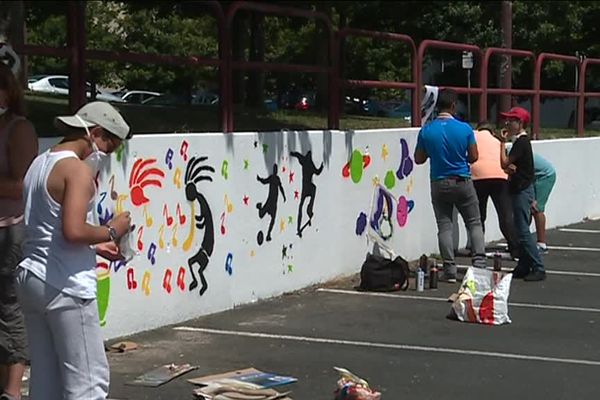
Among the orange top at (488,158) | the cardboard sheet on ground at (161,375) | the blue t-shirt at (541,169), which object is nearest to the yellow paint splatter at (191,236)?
the cardboard sheet on ground at (161,375)

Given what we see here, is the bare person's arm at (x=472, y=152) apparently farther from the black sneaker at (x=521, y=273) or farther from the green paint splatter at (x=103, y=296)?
the green paint splatter at (x=103, y=296)

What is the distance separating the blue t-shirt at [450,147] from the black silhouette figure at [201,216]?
2.61m

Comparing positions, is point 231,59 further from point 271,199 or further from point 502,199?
point 502,199

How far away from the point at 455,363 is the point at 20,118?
3341 mm

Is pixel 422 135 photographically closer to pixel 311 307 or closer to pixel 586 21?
pixel 311 307

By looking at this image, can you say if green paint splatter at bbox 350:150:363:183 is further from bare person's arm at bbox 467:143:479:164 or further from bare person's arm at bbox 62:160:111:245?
bare person's arm at bbox 62:160:111:245

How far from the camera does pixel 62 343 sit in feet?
15.0

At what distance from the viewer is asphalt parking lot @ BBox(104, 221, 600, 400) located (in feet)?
22.0

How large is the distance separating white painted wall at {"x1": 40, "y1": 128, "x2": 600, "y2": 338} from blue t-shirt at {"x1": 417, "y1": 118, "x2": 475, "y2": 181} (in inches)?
35.2

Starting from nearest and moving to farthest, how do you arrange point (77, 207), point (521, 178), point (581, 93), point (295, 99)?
point (77, 207) → point (521, 178) → point (581, 93) → point (295, 99)

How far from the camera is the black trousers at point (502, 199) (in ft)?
40.1

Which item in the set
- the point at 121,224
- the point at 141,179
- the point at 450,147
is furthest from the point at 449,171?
the point at 121,224

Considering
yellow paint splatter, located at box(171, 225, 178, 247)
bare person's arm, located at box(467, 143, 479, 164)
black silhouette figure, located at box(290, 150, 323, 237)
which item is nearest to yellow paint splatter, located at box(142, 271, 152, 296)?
yellow paint splatter, located at box(171, 225, 178, 247)

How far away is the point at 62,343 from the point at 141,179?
3.46m
